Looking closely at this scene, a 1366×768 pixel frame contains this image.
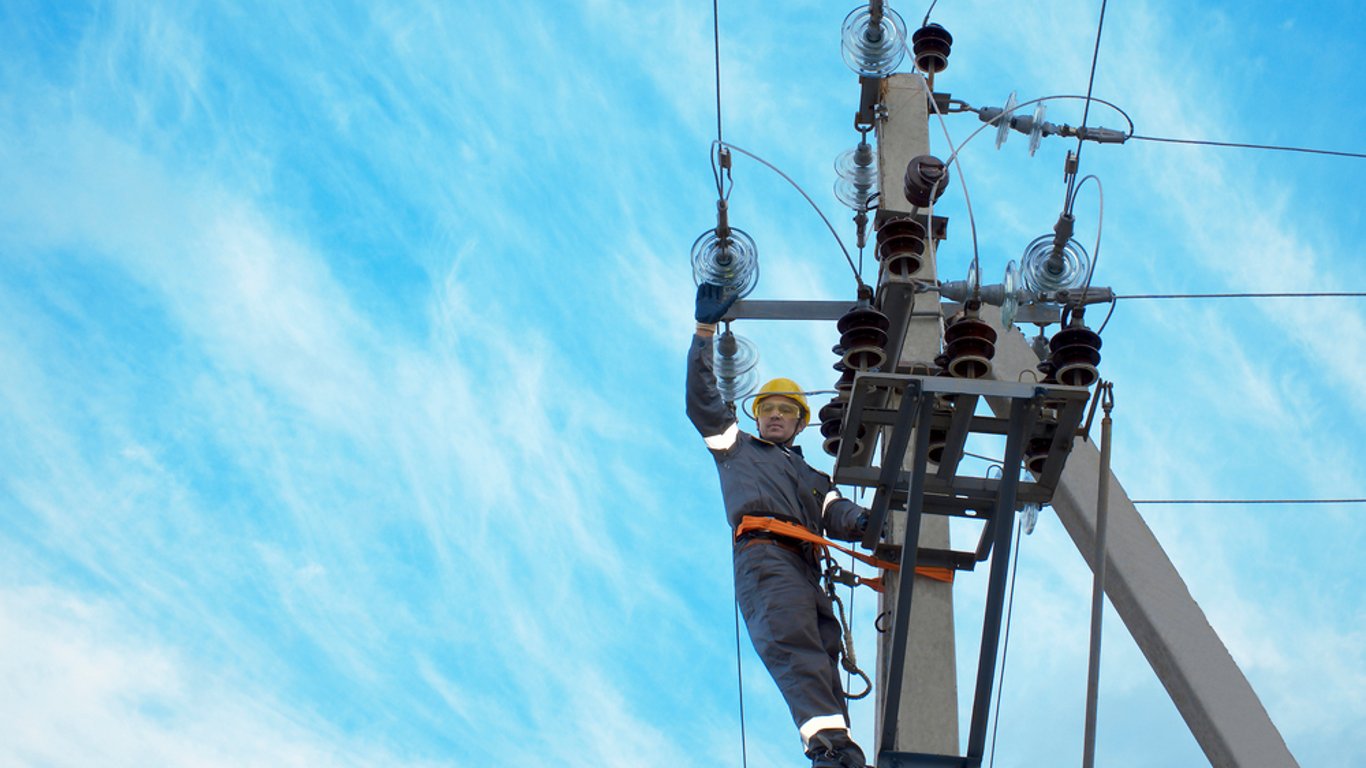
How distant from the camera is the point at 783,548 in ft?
20.4

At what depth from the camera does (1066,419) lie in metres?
5.05

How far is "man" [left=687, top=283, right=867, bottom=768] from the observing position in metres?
5.78

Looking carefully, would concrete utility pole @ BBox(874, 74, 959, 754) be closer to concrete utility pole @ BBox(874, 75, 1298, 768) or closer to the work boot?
concrete utility pole @ BBox(874, 75, 1298, 768)

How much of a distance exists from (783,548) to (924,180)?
4.73ft

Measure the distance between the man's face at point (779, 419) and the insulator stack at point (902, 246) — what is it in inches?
59.3

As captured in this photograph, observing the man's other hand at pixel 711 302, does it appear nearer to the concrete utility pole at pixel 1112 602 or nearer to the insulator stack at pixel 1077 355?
the concrete utility pole at pixel 1112 602

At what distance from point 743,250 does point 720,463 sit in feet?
2.92

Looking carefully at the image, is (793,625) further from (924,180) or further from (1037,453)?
(924,180)

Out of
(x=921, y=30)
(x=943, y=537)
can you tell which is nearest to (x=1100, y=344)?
(x=943, y=537)

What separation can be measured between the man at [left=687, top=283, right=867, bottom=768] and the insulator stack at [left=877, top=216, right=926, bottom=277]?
1.06 m

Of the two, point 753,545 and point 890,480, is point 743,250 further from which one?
point 890,480

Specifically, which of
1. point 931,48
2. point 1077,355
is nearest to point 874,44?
point 931,48

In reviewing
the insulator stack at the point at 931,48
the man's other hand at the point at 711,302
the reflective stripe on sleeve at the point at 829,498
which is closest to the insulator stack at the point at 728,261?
the man's other hand at the point at 711,302

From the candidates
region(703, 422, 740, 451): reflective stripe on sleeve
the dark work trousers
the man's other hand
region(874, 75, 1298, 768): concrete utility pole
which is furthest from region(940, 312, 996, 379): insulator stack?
the man's other hand
